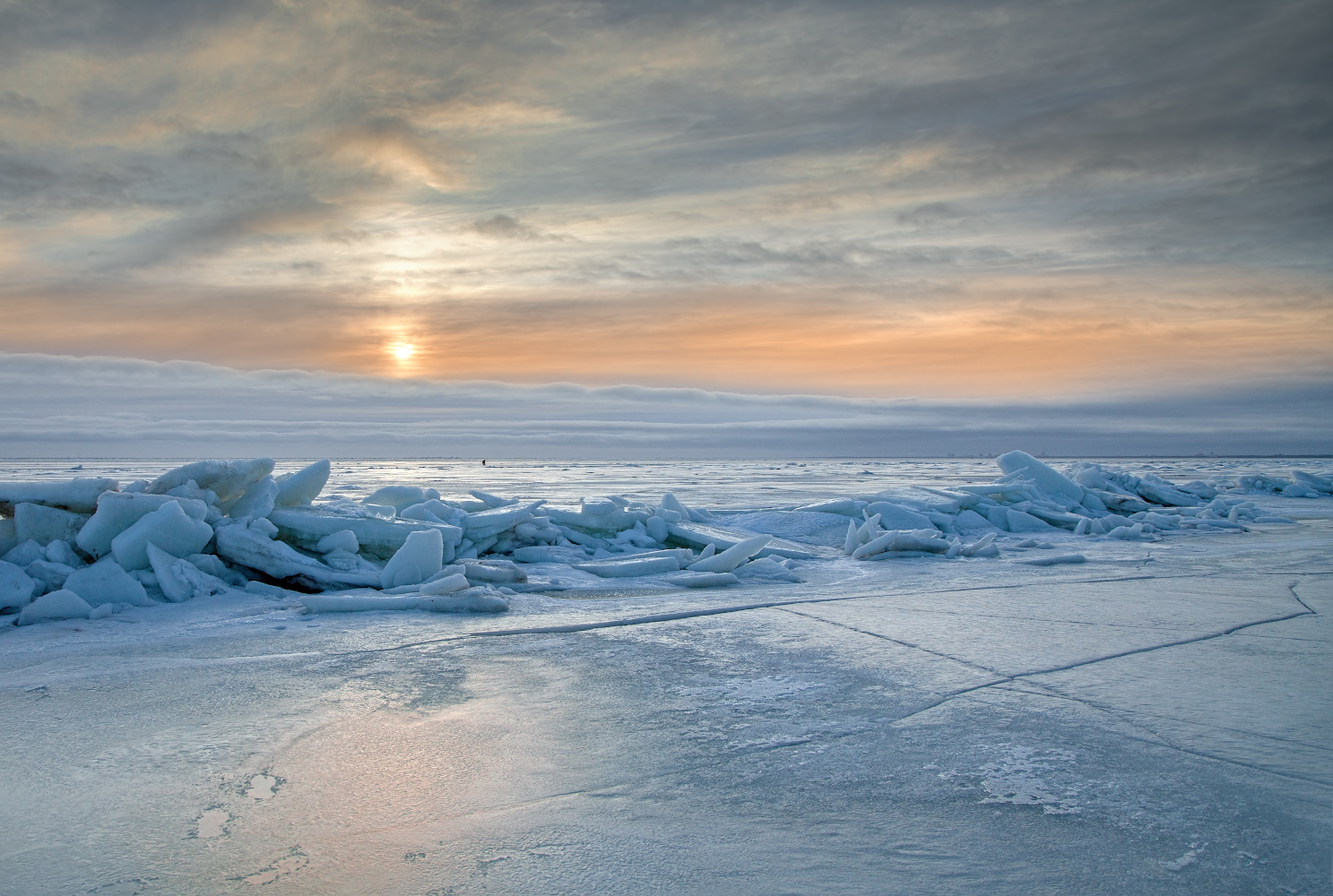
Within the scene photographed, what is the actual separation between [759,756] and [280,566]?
12.0ft

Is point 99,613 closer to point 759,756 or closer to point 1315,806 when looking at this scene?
point 759,756

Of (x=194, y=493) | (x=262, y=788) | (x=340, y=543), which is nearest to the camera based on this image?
(x=262, y=788)

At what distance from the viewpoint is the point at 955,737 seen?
6.93 feet

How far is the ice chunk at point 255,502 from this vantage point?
5250 millimetres

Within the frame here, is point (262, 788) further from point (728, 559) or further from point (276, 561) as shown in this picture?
point (728, 559)

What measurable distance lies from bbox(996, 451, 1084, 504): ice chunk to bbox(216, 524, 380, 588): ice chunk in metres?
9.58

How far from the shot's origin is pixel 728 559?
17.7 ft

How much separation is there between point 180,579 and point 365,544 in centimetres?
120

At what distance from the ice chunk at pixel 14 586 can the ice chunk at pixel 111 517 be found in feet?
1.23

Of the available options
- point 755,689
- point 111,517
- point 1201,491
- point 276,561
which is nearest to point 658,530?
point 276,561

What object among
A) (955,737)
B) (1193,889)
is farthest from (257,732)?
(1193,889)

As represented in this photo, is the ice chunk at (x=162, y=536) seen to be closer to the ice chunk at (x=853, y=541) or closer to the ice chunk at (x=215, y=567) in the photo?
the ice chunk at (x=215, y=567)

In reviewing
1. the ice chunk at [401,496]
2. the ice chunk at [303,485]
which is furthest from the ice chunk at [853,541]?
the ice chunk at [303,485]

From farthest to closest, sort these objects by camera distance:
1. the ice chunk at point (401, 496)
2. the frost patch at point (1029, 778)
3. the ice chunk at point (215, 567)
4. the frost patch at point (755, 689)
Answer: the ice chunk at point (401, 496), the ice chunk at point (215, 567), the frost patch at point (755, 689), the frost patch at point (1029, 778)
